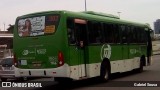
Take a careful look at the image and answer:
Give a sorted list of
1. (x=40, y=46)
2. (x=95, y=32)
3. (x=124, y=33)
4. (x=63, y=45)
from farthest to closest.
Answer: (x=124, y=33), (x=95, y=32), (x=40, y=46), (x=63, y=45)

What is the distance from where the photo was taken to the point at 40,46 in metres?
14.8

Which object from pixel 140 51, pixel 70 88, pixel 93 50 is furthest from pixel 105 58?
pixel 140 51

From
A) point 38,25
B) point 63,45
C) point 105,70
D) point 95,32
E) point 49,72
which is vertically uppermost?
point 38,25

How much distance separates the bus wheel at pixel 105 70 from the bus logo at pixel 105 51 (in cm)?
24

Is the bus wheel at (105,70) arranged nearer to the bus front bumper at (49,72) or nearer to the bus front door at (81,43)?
the bus front door at (81,43)

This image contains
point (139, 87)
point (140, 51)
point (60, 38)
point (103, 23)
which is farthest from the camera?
point (140, 51)

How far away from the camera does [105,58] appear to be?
1822cm

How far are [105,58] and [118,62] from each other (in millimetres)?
1949

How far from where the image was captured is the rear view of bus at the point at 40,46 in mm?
14320

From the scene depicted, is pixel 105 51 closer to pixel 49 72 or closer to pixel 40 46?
pixel 40 46

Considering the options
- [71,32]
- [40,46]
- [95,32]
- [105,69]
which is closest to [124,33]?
[105,69]

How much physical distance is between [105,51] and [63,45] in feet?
14.0

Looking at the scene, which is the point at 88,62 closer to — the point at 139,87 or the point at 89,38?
the point at 89,38

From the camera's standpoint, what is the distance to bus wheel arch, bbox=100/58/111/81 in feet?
58.2
